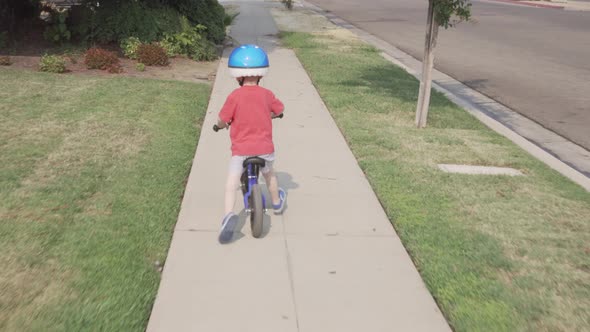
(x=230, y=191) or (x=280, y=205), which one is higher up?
(x=230, y=191)

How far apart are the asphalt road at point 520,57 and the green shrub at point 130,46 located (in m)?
7.37

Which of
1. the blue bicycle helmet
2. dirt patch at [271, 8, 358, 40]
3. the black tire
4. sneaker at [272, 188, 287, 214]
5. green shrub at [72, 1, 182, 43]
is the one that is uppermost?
the blue bicycle helmet

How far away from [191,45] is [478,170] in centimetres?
904

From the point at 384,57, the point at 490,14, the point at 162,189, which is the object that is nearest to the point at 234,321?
the point at 162,189

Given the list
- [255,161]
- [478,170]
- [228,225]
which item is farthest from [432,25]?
[228,225]

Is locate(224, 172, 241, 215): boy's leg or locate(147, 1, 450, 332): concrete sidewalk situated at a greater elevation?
locate(224, 172, 241, 215): boy's leg

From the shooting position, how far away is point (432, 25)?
7.96 metres

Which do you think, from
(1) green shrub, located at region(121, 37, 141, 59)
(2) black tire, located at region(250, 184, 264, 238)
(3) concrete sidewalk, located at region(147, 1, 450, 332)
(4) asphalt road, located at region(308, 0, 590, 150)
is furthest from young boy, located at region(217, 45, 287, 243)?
(1) green shrub, located at region(121, 37, 141, 59)

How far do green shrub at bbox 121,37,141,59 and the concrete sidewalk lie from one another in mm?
7293

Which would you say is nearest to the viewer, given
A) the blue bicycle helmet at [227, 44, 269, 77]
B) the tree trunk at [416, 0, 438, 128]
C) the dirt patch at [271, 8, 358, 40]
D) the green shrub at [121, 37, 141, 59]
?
the blue bicycle helmet at [227, 44, 269, 77]

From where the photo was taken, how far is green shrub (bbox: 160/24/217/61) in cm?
1356

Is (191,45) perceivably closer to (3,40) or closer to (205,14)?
(205,14)

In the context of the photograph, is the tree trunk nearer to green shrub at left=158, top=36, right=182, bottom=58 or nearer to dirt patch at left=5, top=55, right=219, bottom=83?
dirt patch at left=5, top=55, right=219, bottom=83

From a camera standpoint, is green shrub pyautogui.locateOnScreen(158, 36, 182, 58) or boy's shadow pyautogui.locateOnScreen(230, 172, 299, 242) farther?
green shrub pyautogui.locateOnScreen(158, 36, 182, 58)
